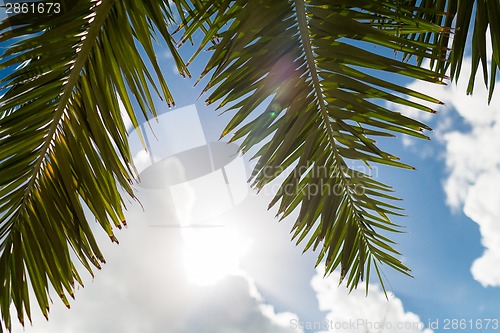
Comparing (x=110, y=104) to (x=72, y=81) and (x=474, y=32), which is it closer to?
(x=72, y=81)

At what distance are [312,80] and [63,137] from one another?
0.91 metres

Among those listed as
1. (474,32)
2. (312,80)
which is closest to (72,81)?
(312,80)

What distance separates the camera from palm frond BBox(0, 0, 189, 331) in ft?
4.99

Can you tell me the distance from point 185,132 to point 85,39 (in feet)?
5.01

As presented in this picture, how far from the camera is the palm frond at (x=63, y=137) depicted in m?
1.52

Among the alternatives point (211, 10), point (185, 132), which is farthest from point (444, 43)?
point (185, 132)

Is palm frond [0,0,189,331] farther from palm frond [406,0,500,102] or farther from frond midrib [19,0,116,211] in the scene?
palm frond [406,0,500,102]

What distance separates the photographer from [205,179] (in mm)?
3750

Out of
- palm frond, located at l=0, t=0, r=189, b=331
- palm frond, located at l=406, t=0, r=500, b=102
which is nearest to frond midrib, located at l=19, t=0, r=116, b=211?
palm frond, located at l=0, t=0, r=189, b=331

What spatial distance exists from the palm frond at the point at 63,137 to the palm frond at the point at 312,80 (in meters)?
0.33

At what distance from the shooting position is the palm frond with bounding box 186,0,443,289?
4.52 feet

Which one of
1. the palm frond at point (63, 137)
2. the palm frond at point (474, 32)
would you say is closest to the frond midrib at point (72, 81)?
the palm frond at point (63, 137)

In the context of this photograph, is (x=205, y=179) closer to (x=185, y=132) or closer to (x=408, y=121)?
(x=185, y=132)

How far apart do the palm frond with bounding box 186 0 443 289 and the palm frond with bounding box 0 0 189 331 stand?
33 cm
